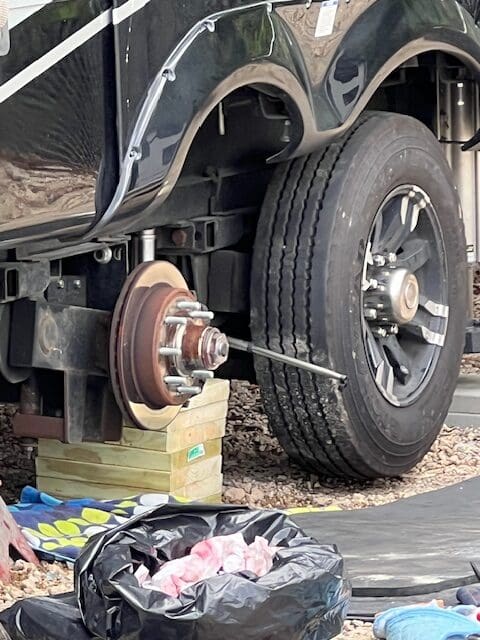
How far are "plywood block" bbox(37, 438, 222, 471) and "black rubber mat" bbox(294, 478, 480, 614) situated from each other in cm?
41

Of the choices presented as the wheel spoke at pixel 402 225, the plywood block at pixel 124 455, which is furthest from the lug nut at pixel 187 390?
the wheel spoke at pixel 402 225

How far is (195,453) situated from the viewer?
4.20 metres

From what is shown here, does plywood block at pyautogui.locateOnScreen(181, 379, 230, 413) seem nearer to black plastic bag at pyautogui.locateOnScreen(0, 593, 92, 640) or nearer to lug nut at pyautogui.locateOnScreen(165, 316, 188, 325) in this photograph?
lug nut at pyautogui.locateOnScreen(165, 316, 188, 325)

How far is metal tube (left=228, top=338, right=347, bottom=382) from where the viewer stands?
4039 millimetres

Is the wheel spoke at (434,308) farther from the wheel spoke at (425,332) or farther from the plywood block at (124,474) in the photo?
the plywood block at (124,474)

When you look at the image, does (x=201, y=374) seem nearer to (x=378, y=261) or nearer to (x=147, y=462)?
(x=147, y=462)

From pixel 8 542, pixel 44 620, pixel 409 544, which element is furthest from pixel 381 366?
pixel 44 620

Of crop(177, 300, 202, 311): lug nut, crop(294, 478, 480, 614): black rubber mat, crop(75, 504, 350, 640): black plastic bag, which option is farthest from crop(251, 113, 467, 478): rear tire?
crop(75, 504, 350, 640): black plastic bag

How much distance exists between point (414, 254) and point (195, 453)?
968 millimetres

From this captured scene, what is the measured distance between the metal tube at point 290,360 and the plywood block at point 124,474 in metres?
0.38

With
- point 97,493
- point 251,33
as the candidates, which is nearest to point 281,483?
point 97,493

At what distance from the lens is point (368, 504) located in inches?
171

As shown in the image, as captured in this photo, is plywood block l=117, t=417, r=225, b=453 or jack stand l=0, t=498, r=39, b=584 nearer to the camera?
jack stand l=0, t=498, r=39, b=584

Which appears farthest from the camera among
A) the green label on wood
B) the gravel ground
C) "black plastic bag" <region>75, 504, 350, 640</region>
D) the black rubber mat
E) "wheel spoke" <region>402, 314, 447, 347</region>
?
"wheel spoke" <region>402, 314, 447, 347</region>
